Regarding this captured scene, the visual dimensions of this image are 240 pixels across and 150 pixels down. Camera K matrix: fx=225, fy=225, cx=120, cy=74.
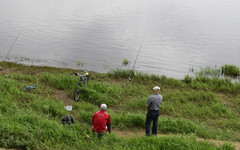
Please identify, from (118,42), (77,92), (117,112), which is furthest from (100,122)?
(118,42)

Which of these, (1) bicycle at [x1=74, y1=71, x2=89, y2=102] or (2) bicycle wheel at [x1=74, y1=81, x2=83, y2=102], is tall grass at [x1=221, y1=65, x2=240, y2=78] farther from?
(2) bicycle wheel at [x1=74, y1=81, x2=83, y2=102]

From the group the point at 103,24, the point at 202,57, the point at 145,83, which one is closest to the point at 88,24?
the point at 103,24

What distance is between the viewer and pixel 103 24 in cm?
3716

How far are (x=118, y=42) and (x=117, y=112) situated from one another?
19.5m

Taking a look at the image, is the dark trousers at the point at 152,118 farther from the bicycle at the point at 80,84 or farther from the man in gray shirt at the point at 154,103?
the bicycle at the point at 80,84

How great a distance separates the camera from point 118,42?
2923 cm

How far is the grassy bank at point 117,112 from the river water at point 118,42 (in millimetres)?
7263

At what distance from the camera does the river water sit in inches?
914

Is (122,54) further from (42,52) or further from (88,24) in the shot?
(88,24)

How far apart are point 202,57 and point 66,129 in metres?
21.6

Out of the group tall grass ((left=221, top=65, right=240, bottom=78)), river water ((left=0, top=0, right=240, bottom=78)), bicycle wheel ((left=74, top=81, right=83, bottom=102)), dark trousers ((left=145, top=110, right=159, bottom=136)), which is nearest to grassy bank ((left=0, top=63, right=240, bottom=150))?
bicycle wheel ((left=74, top=81, right=83, bottom=102))

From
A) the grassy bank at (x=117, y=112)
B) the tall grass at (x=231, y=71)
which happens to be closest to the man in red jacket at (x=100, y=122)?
the grassy bank at (x=117, y=112)

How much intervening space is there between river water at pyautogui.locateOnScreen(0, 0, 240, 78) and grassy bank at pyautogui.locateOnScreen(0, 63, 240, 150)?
23.8ft

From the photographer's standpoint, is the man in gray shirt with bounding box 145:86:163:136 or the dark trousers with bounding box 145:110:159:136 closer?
the man in gray shirt with bounding box 145:86:163:136
